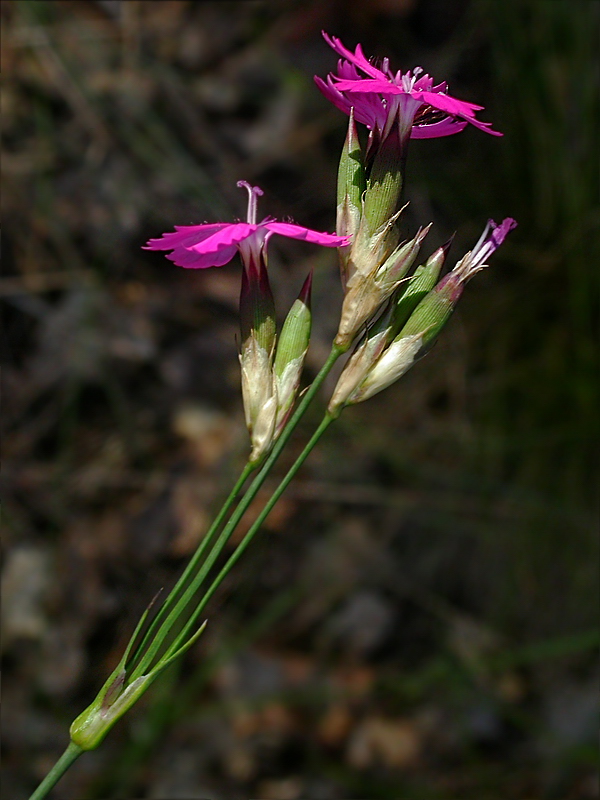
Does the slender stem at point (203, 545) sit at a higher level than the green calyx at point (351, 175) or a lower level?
lower

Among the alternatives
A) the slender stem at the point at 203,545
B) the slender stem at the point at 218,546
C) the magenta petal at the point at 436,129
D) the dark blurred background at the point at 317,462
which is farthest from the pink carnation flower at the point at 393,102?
the dark blurred background at the point at 317,462

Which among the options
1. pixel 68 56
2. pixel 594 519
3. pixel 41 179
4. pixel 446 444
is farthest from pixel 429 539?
pixel 68 56

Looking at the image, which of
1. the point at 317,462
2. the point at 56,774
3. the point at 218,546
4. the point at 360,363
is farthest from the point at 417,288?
the point at 317,462

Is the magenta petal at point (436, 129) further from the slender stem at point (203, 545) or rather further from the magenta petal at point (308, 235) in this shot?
the slender stem at point (203, 545)

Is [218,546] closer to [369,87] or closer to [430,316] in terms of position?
[430,316]

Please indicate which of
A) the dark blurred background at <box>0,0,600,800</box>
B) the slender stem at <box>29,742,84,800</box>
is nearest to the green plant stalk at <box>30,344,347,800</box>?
the slender stem at <box>29,742,84,800</box>
